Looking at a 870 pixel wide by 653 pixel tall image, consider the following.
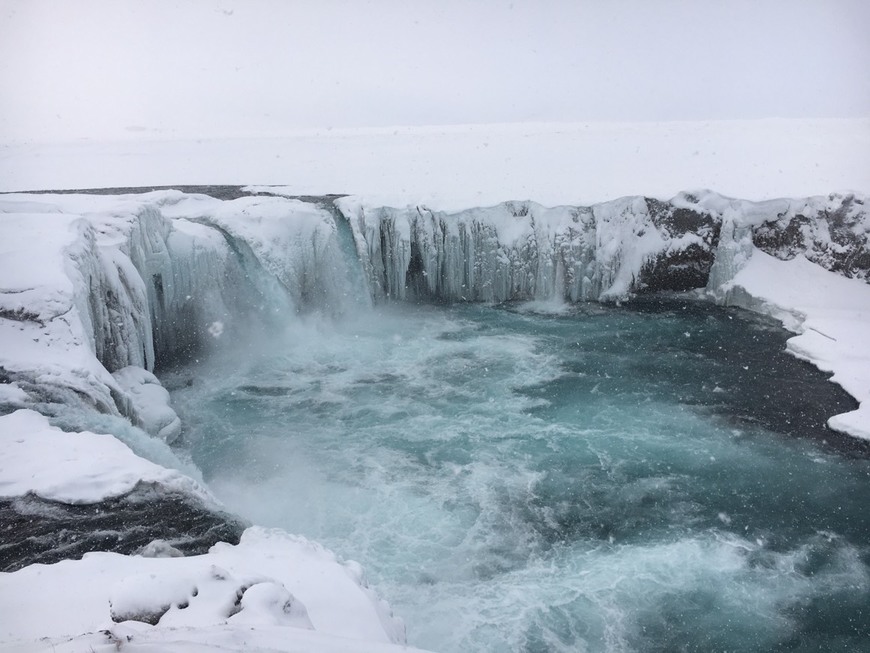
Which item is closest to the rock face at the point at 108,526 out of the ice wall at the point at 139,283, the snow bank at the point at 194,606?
the snow bank at the point at 194,606

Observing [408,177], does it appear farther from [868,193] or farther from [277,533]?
[277,533]

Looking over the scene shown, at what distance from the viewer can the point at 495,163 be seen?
2206 cm

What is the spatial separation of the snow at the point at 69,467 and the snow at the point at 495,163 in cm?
1033

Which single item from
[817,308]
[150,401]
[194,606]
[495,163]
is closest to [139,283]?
[150,401]

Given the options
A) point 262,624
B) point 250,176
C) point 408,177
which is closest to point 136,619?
point 262,624

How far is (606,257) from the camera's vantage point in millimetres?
15453

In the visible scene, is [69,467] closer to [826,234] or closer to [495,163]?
[826,234]

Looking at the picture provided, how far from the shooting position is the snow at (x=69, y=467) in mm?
5098

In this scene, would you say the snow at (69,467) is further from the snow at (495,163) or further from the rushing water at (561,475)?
the snow at (495,163)

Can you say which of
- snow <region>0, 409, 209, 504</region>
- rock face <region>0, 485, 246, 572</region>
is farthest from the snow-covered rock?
rock face <region>0, 485, 246, 572</region>

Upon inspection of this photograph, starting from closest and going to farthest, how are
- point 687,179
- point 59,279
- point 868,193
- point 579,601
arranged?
1. point 579,601
2. point 59,279
3. point 868,193
4. point 687,179

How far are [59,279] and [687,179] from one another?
1625 centimetres

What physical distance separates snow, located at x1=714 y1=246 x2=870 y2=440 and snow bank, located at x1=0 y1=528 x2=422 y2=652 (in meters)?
8.78

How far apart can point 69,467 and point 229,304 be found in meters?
7.88
